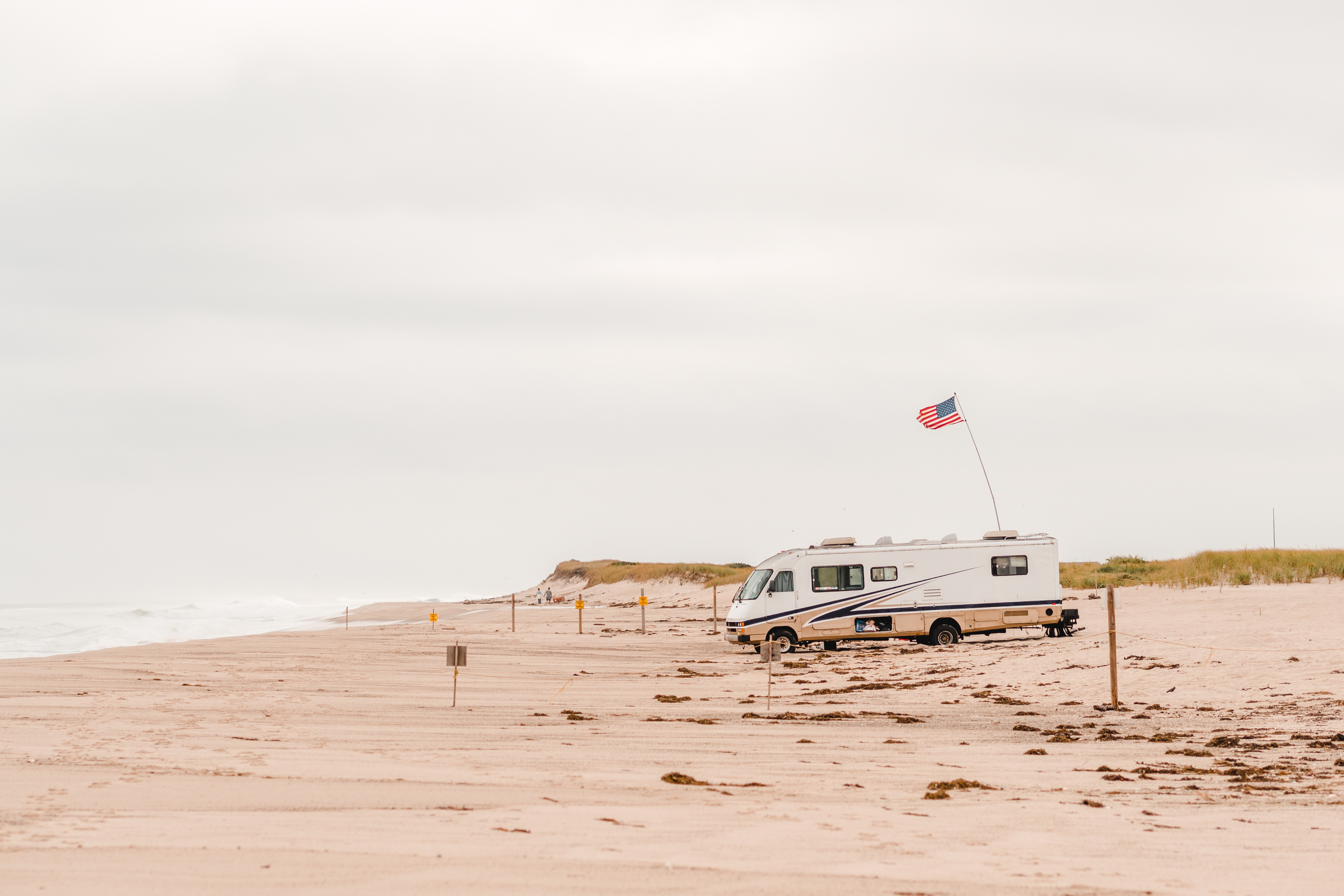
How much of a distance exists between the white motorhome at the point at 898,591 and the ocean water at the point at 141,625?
21429mm

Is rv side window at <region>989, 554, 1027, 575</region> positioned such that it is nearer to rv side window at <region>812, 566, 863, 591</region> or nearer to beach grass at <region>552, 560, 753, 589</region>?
rv side window at <region>812, 566, 863, 591</region>

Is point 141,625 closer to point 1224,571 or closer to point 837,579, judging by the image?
point 837,579

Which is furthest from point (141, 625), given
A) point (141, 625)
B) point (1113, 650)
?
point (1113, 650)

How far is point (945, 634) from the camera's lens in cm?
2936

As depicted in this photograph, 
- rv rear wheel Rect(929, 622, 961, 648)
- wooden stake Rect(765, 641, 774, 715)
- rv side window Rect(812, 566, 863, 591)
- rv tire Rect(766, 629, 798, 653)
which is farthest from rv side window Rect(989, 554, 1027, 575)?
Answer: wooden stake Rect(765, 641, 774, 715)

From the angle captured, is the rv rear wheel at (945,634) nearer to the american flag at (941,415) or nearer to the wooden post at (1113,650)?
the american flag at (941,415)

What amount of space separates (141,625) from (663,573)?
3365 cm

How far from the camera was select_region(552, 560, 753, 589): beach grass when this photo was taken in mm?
67750

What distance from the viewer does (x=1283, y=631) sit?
20.2 meters

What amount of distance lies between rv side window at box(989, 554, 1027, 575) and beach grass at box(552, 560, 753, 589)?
30.1 m

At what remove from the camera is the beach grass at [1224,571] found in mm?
33094

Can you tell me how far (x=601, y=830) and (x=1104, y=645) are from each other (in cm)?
1689

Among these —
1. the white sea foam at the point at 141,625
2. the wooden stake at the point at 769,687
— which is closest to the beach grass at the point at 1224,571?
the wooden stake at the point at 769,687

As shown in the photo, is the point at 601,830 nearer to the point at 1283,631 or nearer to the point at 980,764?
the point at 980,764
